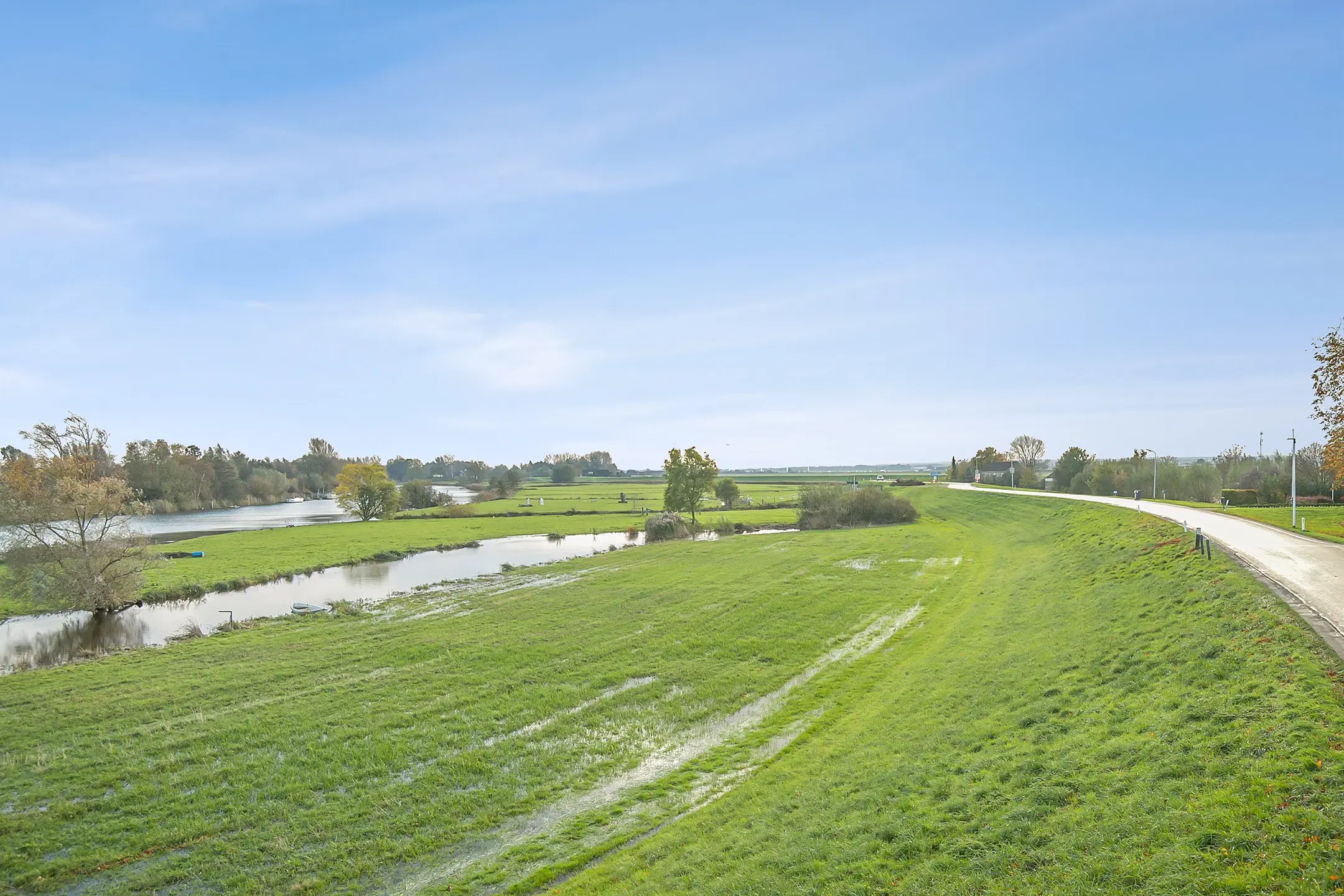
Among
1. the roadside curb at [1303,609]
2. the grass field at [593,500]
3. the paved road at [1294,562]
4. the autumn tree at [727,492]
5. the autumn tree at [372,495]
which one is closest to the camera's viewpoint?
the roadside curb at [1303,609]

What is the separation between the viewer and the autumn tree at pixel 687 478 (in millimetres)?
74688

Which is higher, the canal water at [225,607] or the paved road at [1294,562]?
the paved road at [1294,562]

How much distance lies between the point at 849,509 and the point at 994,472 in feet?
235

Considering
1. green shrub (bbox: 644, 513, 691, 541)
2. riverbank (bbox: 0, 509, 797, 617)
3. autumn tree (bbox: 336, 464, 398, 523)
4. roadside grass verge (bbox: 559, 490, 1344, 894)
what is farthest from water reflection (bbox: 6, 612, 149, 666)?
autumn tree (bbox: 336, 464, 398, 523)

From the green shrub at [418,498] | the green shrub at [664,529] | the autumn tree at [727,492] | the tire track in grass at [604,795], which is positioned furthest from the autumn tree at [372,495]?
the tire track in grass at [604,795]

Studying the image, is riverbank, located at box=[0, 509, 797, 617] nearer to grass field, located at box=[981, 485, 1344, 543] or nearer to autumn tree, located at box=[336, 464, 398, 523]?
autumn tree, located at box=[336, 464, 398, 523]

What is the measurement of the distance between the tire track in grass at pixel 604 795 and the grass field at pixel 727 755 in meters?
0.08

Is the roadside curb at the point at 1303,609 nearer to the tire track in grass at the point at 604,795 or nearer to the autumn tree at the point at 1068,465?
the tire track in grass at the point at 604,795

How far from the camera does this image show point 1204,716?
10.2 metres

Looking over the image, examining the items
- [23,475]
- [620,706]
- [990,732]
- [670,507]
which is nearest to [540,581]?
[620,706]

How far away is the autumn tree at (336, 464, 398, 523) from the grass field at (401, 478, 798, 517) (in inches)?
117

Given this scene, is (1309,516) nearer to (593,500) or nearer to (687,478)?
(687,478)

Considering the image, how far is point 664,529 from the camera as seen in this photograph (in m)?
62.0

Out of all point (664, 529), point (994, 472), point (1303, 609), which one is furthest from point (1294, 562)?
point (994, 472)
